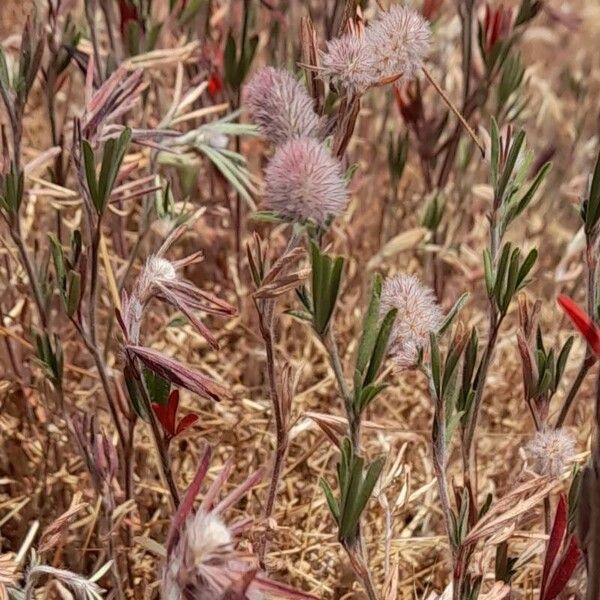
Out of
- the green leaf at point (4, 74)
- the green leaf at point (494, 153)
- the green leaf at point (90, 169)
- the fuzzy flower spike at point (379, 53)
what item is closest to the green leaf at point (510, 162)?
the green leaf at point (494, 153)

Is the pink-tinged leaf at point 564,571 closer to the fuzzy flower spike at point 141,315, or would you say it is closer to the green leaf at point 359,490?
the green leaf at point 359,490

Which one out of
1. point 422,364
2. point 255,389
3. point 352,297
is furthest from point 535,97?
point 422,364

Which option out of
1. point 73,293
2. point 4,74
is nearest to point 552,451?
point 73,293

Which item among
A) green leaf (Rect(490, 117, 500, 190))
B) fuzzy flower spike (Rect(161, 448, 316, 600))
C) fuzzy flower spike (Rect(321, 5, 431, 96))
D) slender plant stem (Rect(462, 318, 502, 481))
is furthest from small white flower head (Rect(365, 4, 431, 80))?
fuzzy flower spike (Rect(161, 448, 316, 600))

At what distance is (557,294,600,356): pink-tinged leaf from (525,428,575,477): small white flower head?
0.54ft

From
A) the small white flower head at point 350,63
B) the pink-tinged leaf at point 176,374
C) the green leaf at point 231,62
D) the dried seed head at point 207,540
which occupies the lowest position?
the dried seed head at point 207,540

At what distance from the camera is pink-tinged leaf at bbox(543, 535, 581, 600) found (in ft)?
2.33

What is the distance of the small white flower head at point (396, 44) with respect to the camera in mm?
704

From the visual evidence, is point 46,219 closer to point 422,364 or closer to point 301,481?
point 301,481

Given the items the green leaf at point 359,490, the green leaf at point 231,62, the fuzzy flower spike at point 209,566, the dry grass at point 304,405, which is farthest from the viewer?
the green leaf at point 231,62

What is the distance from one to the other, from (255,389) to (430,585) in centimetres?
33

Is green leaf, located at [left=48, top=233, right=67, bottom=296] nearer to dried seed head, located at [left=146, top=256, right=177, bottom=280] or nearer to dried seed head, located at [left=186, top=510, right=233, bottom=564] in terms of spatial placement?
dried seed head, located at [left=146, top=256, right=177, bottom=280]

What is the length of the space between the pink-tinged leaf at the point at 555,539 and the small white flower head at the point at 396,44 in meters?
0.33

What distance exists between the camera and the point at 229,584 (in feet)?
1.80
